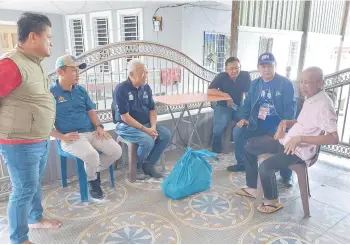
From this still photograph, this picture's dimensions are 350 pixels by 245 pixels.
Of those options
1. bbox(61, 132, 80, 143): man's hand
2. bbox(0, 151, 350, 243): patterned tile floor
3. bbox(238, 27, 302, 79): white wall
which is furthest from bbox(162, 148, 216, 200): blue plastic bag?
bbox(238, 27, 302, 79): white wall

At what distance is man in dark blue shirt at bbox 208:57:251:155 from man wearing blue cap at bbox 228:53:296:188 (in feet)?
1.87

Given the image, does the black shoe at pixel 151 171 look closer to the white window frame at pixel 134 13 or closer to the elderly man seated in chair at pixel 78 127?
the elderly man seated in chair at pixel 78 127

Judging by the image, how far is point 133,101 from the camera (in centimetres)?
260

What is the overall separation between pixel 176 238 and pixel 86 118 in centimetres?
124

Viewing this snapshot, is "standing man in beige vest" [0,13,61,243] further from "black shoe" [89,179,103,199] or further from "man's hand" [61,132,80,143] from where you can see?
"black shoe" [89,179,103,199]

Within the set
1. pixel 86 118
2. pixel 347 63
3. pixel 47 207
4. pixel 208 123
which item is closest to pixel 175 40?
pixel 208 123

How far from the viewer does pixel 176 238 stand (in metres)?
1.82

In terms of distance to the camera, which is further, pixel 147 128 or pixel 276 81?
pixel 147 128

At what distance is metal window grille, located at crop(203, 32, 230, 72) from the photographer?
8102 millimetres

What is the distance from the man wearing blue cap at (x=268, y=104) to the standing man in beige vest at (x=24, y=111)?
1.64 m

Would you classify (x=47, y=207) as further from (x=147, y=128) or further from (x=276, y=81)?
(x=276, y=81)

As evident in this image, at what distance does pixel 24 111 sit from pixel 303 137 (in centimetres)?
174

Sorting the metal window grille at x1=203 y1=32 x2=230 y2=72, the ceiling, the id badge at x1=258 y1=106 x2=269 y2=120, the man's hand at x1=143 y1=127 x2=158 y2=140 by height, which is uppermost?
the ceiling

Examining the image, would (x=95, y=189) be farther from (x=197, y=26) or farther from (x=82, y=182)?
(x=197, y=26)
